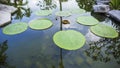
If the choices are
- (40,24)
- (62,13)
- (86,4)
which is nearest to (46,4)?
(62,13)

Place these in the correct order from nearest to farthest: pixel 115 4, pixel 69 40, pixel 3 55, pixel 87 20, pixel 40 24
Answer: pixel 3 55 → pixel 69 40 → pixel 40 24 → pixel 87 20 → pixel 115 4

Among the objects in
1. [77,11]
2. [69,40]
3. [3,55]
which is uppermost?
[77,11]

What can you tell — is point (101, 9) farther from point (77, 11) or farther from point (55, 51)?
point (55, 51)

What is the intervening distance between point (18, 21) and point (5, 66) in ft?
3.61

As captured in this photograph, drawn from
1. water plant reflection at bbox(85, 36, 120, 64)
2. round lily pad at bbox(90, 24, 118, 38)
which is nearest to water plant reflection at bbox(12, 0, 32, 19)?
round lily pad at bbox(90, 24, 118, 38)

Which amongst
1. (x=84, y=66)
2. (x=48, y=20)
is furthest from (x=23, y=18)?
(x=84, y=66)

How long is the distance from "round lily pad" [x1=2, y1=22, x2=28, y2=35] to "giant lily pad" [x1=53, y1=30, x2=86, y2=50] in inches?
22.0

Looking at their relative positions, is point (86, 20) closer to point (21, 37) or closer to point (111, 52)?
point (111, 52)

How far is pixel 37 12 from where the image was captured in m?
2.93

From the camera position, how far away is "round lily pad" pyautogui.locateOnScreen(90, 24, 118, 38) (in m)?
2.19

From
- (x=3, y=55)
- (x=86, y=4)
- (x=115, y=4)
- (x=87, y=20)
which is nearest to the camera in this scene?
(x=3, y=55)

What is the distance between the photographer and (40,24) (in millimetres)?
2463

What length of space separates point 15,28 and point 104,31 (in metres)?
1.35

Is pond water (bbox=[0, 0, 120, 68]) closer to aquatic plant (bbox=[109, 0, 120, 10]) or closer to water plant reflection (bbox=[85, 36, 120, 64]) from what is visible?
water plant reflection (bbox=[85, 36, 120, 64])
